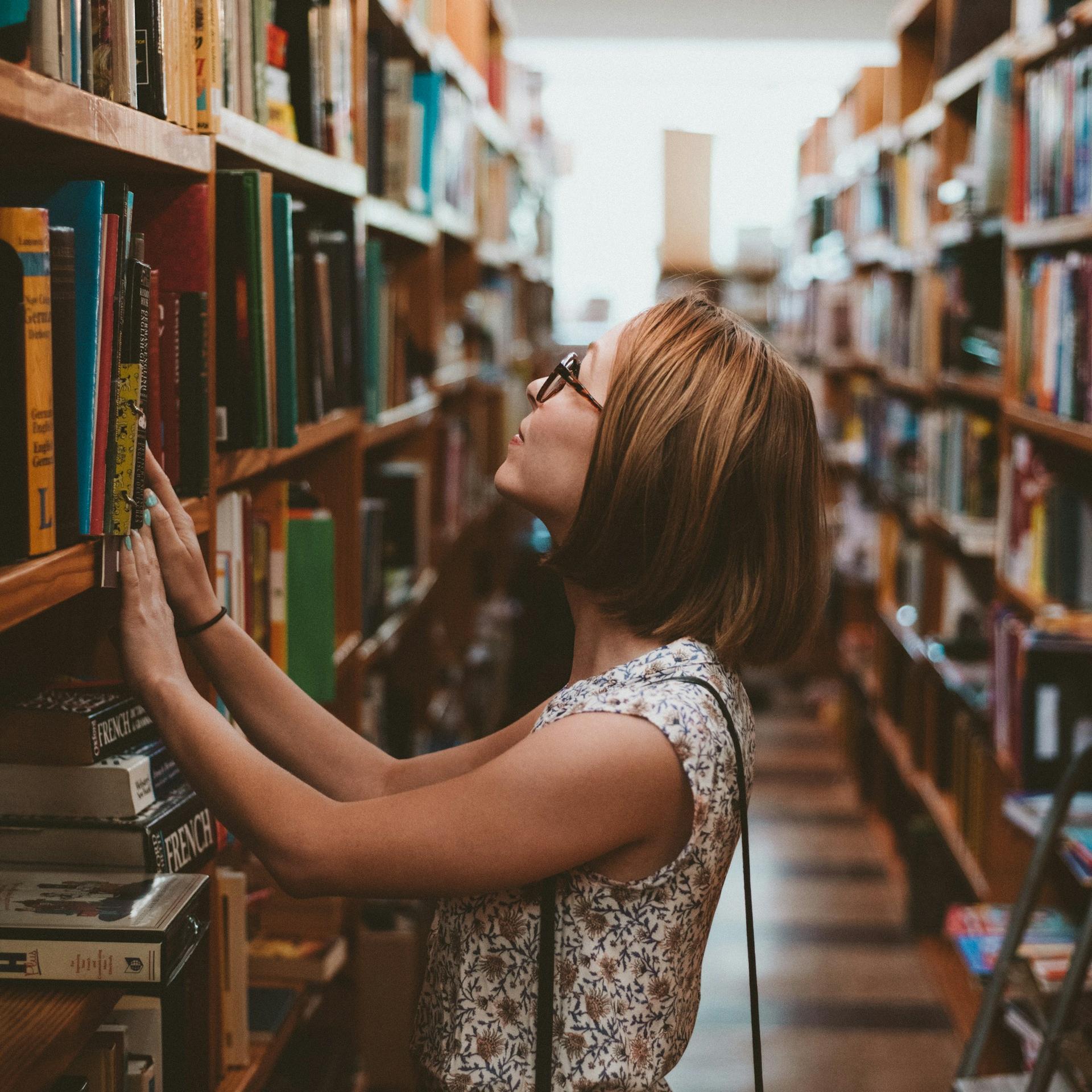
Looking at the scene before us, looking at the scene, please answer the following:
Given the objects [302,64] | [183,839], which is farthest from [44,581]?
[302,64]

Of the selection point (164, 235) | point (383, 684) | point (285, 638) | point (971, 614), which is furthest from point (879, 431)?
point (164, 235)

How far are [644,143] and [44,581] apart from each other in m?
8.48

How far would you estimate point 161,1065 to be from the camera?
1064mm

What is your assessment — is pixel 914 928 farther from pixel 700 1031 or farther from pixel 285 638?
pixel 285 638

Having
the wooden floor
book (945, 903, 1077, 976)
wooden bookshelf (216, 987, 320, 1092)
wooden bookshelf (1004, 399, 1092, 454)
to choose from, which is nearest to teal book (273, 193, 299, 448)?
wooden bookshelf (216, 987, 320, 1092)

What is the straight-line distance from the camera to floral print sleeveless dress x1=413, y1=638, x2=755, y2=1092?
3.44 feet

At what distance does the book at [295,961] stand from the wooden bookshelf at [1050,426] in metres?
1.47

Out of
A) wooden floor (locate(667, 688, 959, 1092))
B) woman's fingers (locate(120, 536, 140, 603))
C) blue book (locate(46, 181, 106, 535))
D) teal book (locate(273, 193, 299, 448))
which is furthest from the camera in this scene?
wooden floor (locate(667, 688, 959, 1092))

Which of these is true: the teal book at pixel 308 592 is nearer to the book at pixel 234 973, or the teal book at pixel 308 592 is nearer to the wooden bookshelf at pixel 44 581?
the book at pixel 234 973

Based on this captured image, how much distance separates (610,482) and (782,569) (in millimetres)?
188

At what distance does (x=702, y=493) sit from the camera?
1116 millimetres

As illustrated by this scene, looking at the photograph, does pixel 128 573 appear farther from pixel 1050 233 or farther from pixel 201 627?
pixel 1050 233

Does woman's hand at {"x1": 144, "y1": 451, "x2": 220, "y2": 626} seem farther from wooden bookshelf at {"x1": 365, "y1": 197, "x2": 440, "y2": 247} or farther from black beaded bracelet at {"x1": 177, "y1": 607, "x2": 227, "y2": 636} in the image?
wooden bookshelf at {"x1": 365, "y1": 197, "x2": 440, "y2": 247}

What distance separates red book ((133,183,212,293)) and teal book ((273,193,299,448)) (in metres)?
0.20
